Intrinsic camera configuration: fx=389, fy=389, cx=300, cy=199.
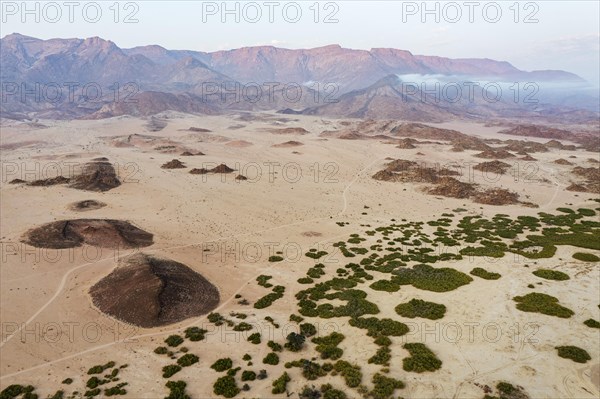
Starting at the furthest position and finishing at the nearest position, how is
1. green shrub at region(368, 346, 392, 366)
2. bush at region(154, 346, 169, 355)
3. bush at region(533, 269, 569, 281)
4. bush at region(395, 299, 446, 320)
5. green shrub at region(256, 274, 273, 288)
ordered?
green shrub at region(256, 274, 273, 288) < bush at region(533, 269, 569, 281) < bush at region(395, 299, 446, 320) < bush at region(154, 346, 169, 355) < green shrub at region(368, 346, 392, 366)

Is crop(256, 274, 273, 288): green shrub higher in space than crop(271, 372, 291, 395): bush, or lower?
higher

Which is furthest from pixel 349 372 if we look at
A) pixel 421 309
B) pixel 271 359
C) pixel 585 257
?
pixel 585 257

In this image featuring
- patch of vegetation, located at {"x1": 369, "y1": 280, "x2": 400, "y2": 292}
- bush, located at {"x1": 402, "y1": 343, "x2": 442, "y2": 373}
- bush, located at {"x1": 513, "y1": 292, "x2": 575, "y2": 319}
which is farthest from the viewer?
patch of vegetation, located at {"x1": 369, "y1": 280, "x2": 400, "y2": 292}

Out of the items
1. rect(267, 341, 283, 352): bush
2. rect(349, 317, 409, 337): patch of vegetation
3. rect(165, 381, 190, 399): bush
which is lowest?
rect(165, 381, 190, 399): bush

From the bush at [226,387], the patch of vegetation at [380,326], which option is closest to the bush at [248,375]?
the bush at [226,387]

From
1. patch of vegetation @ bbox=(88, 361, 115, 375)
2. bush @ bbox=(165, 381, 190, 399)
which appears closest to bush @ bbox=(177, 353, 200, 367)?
bush @ bbox=(165, 381, 190, 399)

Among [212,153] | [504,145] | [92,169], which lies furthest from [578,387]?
[504,145]

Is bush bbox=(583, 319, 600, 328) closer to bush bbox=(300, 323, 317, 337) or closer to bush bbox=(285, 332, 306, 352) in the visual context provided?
bush bbox=(300, 323, 317, 337)
